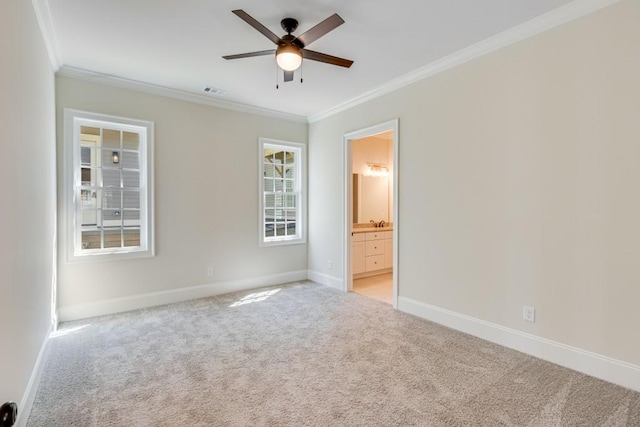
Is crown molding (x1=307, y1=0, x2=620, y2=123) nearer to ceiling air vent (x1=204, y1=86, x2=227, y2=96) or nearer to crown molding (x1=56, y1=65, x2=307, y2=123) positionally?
crown molding (x1=56, y1=65, x2=307, y2=123)

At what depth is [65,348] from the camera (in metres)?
2.94

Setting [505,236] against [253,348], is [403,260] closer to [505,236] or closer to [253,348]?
[505,236]

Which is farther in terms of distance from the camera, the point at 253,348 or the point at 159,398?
the point at 253,348

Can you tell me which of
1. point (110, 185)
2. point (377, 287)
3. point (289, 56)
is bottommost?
point (377, 287)

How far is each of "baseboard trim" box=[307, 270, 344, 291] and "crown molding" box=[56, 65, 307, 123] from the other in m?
2.67

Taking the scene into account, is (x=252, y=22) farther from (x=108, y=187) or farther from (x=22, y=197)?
(x=108, y=187)

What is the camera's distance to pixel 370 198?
20.8ft

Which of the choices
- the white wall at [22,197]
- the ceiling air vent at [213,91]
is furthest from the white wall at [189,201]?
the white wall at [22,197]

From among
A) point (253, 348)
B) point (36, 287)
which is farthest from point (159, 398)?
point (36, 287)

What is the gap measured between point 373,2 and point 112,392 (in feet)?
11.4

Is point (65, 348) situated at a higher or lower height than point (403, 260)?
lower

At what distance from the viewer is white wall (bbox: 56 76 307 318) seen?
377cm

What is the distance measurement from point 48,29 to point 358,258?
4758 millimetres

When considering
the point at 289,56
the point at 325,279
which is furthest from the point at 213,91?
the point at 325,279
